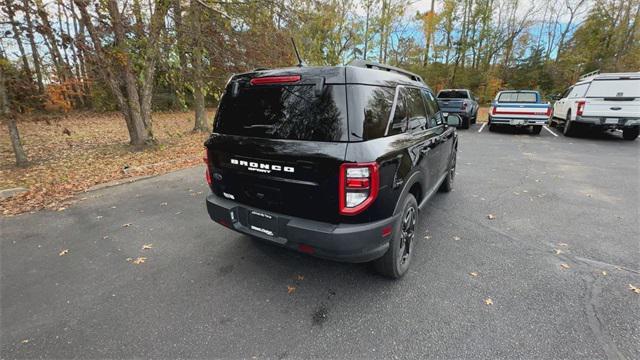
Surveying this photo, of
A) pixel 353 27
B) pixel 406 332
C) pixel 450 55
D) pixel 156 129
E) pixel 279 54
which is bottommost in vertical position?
pixel 406 332

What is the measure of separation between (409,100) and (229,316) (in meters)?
2.65

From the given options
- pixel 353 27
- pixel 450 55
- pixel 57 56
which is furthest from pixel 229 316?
pixel 450 55

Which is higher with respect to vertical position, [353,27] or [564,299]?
[353,27]

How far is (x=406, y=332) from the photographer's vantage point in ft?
6.97

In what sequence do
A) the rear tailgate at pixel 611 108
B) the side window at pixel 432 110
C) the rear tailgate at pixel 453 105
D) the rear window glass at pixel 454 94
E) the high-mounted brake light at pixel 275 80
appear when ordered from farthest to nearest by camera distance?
the rear window glass at pixel 454 94, the rear tailgate at pixel 453 105, the rear tailgate at pixel 611 108, the side window at pixel 432 110, the high-mounted brake light at pixel 275 80

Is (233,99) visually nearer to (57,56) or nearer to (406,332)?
(406,332)

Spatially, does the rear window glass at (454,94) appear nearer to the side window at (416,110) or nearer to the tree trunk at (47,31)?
the side window at (416,110)

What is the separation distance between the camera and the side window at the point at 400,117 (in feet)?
8.36

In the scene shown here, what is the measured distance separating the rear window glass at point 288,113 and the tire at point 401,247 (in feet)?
3.23

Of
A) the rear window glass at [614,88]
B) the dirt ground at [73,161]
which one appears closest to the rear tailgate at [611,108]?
the rear window glass at [614,88]

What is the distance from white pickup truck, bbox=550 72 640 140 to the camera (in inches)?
346

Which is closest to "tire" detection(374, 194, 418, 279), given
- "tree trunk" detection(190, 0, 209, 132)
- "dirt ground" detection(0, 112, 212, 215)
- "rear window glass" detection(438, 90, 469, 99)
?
"dirt ground" detection(0, 112, 212, 215)

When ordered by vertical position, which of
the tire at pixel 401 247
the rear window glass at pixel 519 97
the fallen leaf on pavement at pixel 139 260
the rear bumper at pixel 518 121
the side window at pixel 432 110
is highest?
the rear window glass at pixel 519 97

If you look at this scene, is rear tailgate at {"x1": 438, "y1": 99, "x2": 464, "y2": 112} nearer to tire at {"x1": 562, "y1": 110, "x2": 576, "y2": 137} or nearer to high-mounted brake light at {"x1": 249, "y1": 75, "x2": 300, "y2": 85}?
tire at {"x1": 562, "y1": 110, "x2": 576, "y2": 137}
